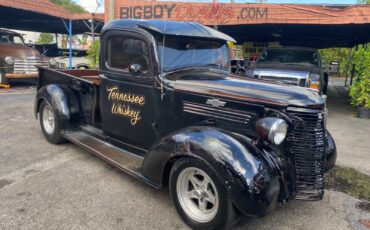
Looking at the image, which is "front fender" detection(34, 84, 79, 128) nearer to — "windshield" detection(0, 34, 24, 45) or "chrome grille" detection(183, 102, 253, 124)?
"chrome grille" detection(183, 102, 253, 124)

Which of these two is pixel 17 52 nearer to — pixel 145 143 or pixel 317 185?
pixel 145 143

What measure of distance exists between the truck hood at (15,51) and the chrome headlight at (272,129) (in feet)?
37.4

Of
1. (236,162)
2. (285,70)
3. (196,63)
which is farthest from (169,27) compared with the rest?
(285,70)

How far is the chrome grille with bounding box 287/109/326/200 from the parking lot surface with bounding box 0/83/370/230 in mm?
484

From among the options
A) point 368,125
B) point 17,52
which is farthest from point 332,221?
point 17,52

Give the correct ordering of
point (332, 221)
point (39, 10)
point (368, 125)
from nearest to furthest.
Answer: point (332, 221)
point (368, 125)
point (39, 10)

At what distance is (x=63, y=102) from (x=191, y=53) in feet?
7.78

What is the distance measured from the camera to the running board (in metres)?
3.79

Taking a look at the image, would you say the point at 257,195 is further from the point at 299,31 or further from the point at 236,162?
the point at 299,31

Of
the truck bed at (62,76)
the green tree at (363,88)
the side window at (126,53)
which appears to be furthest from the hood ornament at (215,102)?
the green tree at (363,88)

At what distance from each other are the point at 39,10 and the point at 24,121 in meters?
8.38

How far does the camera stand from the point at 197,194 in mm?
3174

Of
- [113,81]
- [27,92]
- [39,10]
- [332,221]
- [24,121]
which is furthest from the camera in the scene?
[39,10]

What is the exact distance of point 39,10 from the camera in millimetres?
13844
